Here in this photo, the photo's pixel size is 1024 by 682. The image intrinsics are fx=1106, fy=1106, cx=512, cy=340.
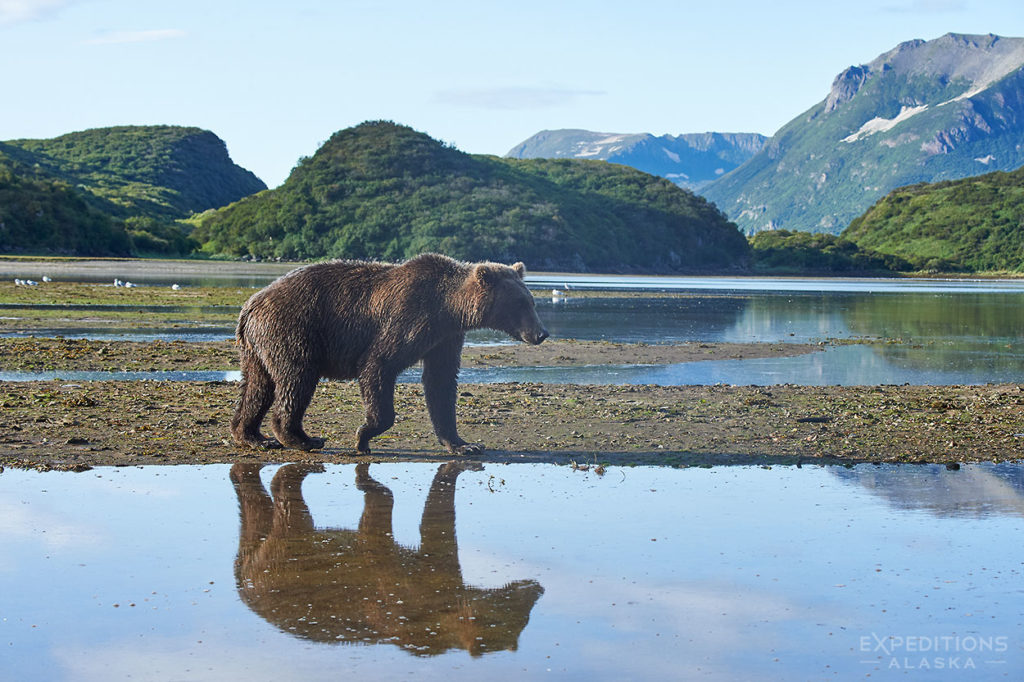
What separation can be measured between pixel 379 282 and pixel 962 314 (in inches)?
1715

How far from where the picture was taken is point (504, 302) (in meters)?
12.5

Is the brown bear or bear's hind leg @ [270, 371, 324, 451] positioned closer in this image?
bear's hind leg @ [270, 371, 324, 451]

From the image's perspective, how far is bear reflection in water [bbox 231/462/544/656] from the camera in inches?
254

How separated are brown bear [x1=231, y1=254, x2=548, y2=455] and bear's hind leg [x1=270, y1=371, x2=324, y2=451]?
0.04 ft

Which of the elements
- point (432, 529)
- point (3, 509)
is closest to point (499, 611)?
point (432, 529)

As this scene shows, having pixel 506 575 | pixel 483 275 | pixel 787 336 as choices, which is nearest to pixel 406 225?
pixel 787 336

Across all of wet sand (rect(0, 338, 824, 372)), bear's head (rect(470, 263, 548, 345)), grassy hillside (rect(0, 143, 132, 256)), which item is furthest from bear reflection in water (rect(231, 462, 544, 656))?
grassy hillside (rect(0, 143, 132, 256))

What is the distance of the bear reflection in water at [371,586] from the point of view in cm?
645

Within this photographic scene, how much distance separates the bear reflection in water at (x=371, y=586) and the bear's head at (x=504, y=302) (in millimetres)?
3076

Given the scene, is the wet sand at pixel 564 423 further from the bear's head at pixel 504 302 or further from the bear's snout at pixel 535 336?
the bear's head at pixel 504 302

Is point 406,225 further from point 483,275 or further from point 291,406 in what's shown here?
point 291,406

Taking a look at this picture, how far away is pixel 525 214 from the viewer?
18512 centimetres

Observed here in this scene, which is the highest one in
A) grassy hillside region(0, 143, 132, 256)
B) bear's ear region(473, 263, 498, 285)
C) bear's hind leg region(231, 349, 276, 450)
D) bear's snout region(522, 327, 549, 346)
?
grassy hillside region(0, 143, 132, 256)

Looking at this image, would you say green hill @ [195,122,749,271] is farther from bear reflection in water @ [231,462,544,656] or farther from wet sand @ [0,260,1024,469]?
bear reflection in water @ [231,462,544,656]
